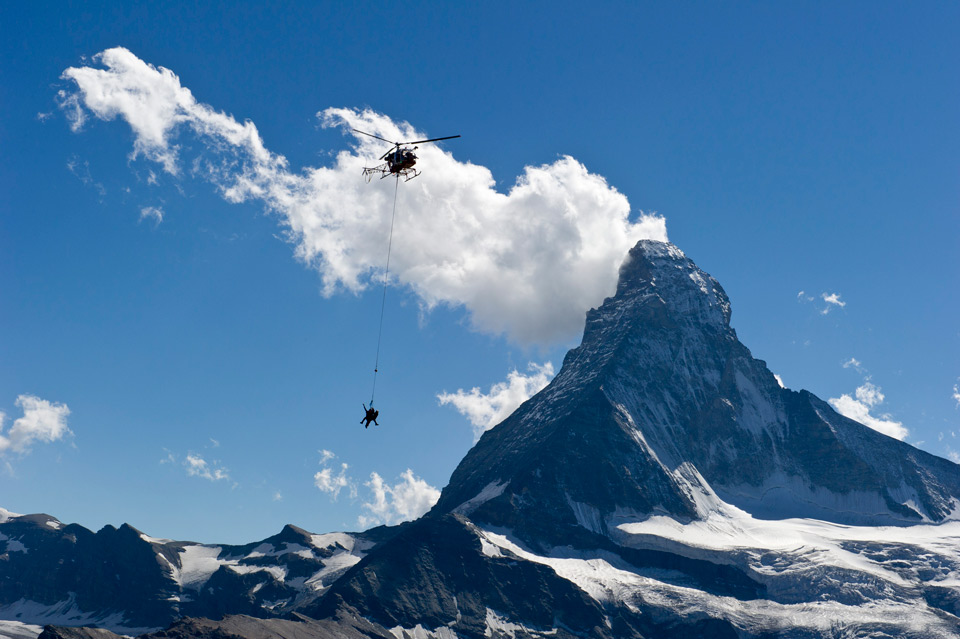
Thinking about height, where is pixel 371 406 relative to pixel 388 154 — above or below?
below

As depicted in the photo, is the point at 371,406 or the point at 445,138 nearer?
the point at 445,138

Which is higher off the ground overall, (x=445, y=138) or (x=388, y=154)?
(x=388, y=154)

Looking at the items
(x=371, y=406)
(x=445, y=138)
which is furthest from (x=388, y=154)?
(x=371, y=406)

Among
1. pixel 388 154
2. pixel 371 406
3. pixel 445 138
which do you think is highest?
pixel 388 154

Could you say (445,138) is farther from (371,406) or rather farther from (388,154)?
(371,406)

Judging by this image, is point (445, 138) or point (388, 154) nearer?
point (445, 138)
